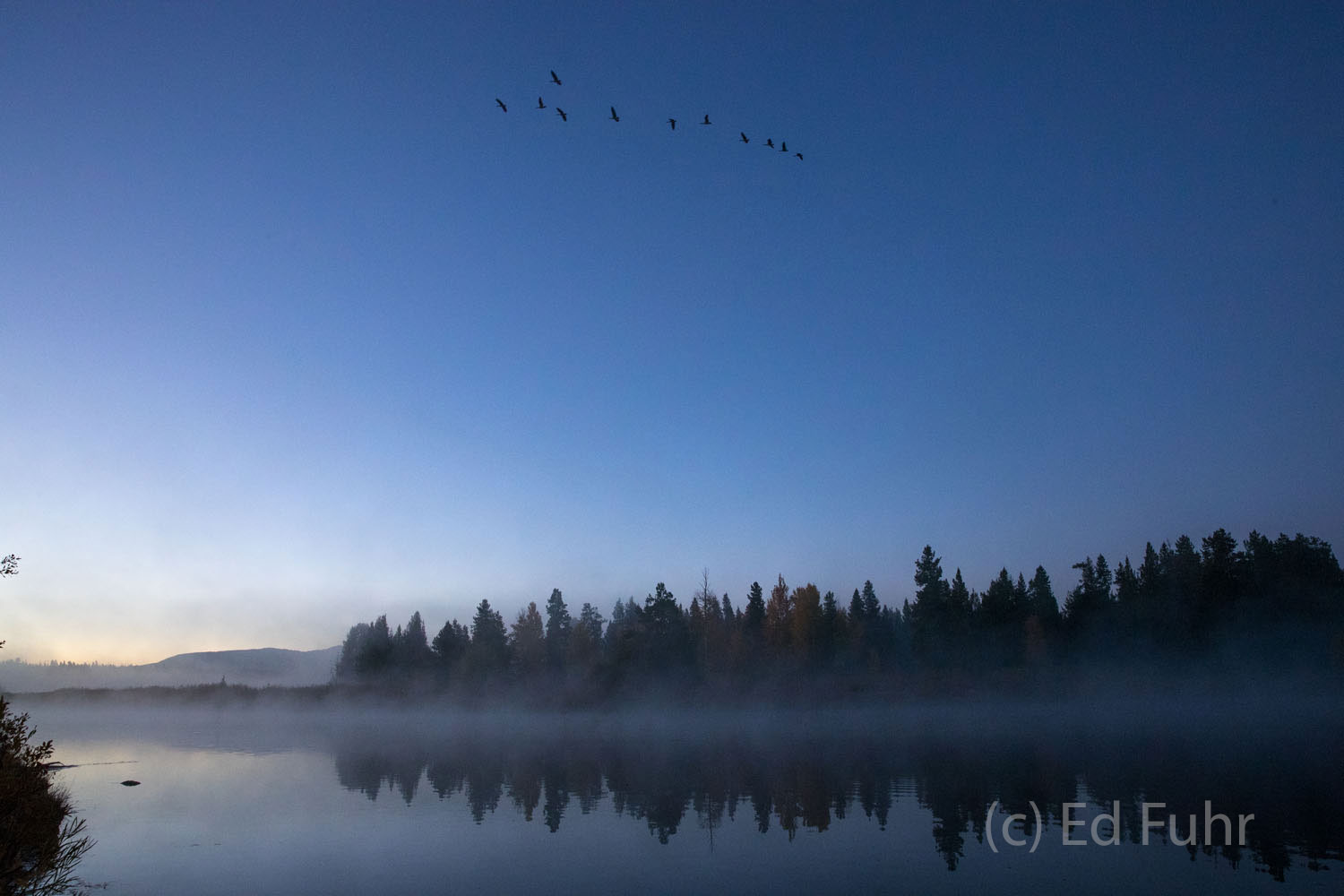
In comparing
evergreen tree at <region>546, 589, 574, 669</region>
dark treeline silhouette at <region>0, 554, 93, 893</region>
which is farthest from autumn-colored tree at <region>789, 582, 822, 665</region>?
dark treeline silhouette at <region>0, 554, 93, 893</region>

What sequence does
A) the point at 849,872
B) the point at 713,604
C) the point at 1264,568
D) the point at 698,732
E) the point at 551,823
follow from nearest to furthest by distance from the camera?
the point at 849,872 < the point at 551,823 < the point at 698,732 < the point at 1264,568 < the point at 713,604

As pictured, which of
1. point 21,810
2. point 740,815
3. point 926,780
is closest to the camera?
point 21,810

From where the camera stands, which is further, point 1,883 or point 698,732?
point 698,732

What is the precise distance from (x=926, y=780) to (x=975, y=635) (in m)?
72.7

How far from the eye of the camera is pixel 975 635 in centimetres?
10281

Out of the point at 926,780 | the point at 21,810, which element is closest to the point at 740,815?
the point at 926,780

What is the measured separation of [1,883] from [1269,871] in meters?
28.4

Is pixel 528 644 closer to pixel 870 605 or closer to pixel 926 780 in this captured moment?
pixel 870 605

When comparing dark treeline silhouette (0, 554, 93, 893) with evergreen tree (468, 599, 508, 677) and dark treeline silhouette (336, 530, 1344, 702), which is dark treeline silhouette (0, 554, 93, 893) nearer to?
dark treeline silhouette (336, 530, 1344, 702)

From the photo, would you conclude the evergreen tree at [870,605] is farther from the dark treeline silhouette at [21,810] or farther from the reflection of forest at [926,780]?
the dark treeline silhouette at [21,810]

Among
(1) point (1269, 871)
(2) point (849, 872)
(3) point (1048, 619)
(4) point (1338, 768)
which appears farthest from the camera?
(3) point (1048, 619)

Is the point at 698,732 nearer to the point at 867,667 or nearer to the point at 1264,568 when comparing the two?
the point at 867,667

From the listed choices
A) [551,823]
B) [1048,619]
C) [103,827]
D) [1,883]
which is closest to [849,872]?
[551,823]

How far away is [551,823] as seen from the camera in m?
29.0
